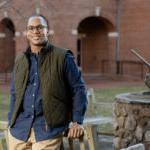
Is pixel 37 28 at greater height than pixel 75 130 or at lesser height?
greater

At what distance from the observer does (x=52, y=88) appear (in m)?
4.57

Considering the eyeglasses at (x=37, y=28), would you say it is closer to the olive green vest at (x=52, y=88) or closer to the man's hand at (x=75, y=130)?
the olive green vest at (x=52, y=88)

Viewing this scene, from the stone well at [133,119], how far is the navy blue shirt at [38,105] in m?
3.36

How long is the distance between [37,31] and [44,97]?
57cm

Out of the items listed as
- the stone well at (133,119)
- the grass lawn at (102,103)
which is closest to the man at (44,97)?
the stone well at (133,119)

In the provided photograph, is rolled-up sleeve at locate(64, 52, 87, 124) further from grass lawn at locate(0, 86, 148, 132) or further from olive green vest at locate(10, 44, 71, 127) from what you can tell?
grass lawn at locate(0, 86, 148, 132)

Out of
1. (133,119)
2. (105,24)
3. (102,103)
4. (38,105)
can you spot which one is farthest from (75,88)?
(105,24)

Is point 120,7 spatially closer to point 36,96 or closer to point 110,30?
point 110,30

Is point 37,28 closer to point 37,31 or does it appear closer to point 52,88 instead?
point 37,31

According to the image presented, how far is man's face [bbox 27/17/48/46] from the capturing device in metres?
4.61

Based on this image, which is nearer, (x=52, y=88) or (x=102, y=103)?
(x=52, y=88)

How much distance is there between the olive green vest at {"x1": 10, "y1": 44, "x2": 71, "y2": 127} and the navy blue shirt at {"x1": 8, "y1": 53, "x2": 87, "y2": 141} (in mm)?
38

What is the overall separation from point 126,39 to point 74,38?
3171 mm

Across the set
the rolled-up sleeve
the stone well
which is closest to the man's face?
the rolled-up sleeve
